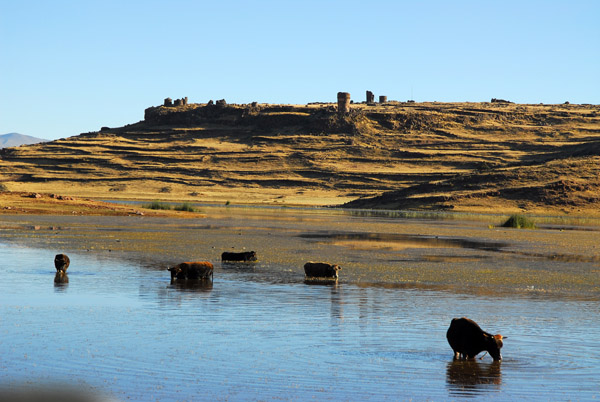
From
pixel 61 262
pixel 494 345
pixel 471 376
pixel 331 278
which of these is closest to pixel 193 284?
pixel 61 262

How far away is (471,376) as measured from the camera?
12273mm

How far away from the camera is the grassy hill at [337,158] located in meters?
97.1

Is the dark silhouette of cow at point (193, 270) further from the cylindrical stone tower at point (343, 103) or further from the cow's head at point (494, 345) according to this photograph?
the cylindrical stone tower at point (343, 103)

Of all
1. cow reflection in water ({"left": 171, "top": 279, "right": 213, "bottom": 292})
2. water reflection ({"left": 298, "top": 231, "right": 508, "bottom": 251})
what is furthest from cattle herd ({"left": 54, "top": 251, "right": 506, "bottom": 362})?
water reflection ({"left": 298, "top": 231, "right": 508, "bottom": 251})

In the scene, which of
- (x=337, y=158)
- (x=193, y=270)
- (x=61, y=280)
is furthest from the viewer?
(x=337, y=158)

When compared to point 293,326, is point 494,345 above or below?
above

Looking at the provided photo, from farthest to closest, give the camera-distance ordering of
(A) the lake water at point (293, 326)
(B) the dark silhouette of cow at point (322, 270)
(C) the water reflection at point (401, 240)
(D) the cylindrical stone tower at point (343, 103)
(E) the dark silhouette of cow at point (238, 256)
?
(D) the cylindrical stone tower at point (343, 103) < (C) the water reflection at point (401, 240) < (E) the dark silhouette of cow at point (238, 256) < (B) the dark silhouette of cow at point (322, 270) < (A) the lake water at point (293, 326)

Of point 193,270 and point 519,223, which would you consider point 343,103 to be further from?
point 193,270

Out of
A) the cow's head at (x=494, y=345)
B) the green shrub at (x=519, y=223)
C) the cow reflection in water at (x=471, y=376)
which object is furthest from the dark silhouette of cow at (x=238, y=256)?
the green shrub at (x=519, y=223)

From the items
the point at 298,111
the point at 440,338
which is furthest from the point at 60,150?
the point at 440,338

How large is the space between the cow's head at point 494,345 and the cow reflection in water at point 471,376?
0.11 meters

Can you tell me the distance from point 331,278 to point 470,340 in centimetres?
A: 1086

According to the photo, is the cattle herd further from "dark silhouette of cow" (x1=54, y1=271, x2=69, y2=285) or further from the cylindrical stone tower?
the cylindrical stone tower

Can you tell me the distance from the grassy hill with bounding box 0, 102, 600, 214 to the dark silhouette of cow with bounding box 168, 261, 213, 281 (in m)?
68.0
